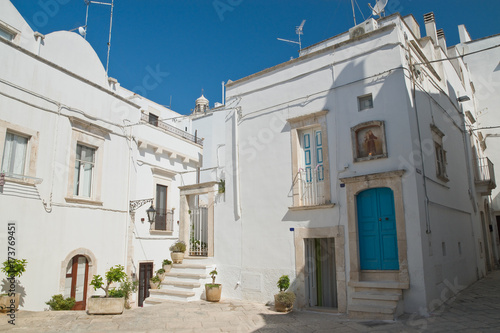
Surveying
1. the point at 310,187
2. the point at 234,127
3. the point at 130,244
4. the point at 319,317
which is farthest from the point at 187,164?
the point at 319,317

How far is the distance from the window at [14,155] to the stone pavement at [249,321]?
3710 millimetres

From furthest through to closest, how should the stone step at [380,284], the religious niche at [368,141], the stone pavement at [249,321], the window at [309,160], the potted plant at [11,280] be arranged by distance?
the window at [309,160], the religious niche at [368,141], the potted plant at [11,280], the stone step at [380,284], the stone pavement at [249,321]

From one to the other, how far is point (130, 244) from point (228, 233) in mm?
4433

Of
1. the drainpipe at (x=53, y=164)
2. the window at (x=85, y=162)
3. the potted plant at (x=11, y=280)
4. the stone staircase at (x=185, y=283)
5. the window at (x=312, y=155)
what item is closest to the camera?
the potted plant at (x=11, y=280)

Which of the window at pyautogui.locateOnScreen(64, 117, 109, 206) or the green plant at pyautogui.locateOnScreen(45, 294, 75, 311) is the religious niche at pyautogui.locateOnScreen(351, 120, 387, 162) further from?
the green plant at pyautogui.locateOnScreen(45, 294, 75, 311)

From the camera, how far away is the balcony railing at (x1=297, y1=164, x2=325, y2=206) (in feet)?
33.7

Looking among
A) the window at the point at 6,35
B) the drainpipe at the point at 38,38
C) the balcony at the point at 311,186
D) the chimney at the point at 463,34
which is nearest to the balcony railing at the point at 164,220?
the drainpipe at the point at 38,38

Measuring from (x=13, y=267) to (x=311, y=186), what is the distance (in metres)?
7.75

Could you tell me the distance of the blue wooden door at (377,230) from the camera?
349 inches

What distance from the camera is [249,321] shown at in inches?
A: 328

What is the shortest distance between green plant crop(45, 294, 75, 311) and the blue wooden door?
796cm

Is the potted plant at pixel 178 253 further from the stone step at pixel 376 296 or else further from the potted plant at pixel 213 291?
the stone step at pixel 376 296

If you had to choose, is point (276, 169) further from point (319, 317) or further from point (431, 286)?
point (431, 286)

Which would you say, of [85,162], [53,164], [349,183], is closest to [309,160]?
[349,183]
